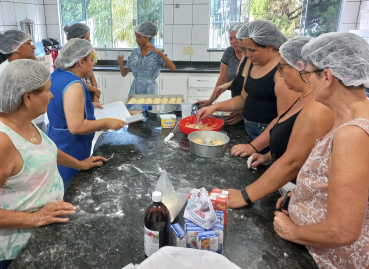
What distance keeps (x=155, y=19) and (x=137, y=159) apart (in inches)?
143

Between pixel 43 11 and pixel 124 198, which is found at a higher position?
pixel 43 11

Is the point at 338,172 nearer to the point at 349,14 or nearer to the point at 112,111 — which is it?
the point at 112,111

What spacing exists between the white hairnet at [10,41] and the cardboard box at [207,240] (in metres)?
2.44

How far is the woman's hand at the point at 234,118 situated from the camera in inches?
91.9

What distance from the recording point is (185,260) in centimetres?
71

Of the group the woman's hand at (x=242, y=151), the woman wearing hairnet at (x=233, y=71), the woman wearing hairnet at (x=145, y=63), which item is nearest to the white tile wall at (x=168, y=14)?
the woman wearing hairnet at (x=145, y=63)

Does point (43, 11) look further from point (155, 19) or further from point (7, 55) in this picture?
point (7, 55)

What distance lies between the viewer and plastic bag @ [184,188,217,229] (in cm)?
83

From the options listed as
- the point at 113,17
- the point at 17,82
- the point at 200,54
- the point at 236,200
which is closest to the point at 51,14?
the point at 113,17

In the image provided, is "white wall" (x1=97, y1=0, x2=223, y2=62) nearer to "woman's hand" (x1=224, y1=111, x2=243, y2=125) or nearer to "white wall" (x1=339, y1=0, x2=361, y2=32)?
"white wall" (x1=339, y1=0, x2=361, y2=32)

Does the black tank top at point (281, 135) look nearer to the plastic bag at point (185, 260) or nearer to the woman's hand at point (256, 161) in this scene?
the woman's hand at point (256, 161)

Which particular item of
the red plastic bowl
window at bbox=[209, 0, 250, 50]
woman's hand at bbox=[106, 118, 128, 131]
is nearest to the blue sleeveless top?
woman's hand at bbox=[106, 118, 128, 131]

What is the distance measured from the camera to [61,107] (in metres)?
1.65

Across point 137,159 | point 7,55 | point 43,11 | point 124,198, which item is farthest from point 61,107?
point 43,11
